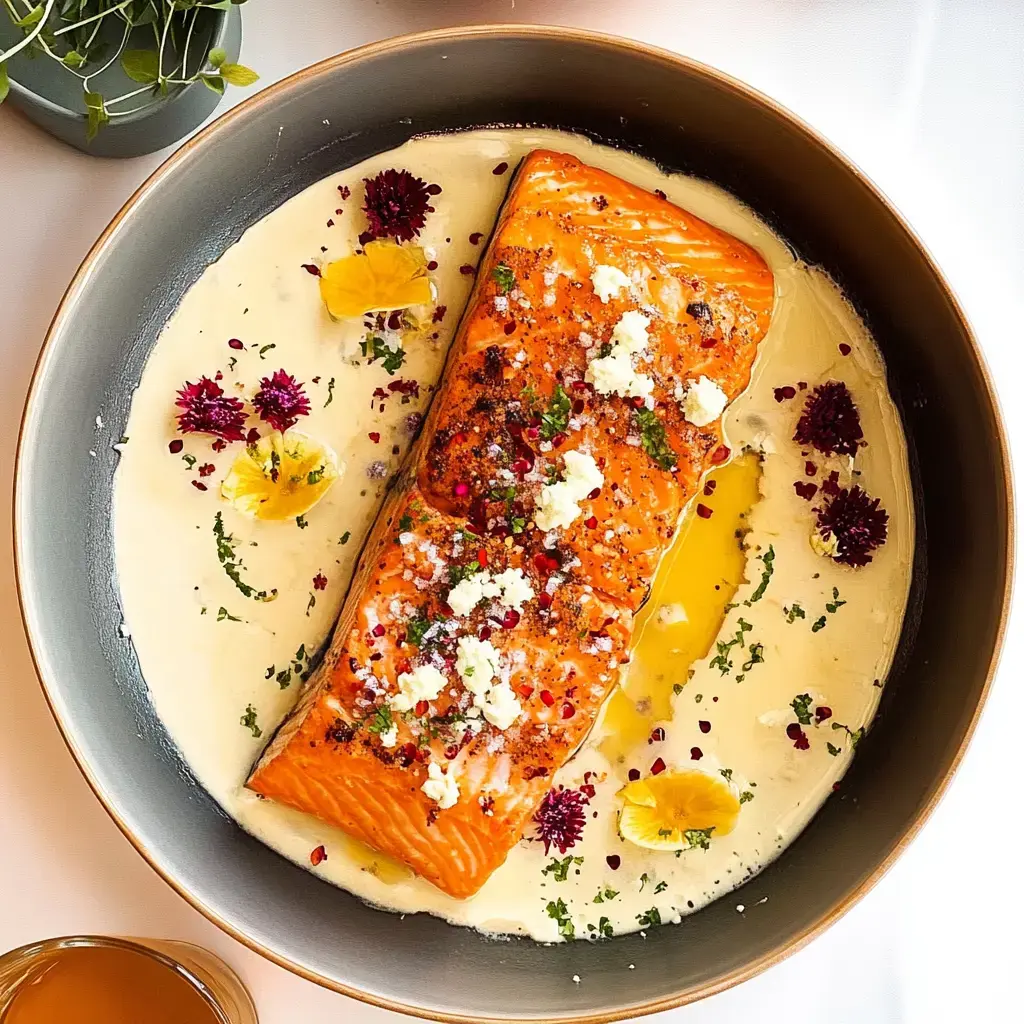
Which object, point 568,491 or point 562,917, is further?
point 562,917

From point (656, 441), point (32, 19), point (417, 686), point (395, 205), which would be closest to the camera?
point (32, 19)

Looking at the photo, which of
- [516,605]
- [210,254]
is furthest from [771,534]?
[210,254]

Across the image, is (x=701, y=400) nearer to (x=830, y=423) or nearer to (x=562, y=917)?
(x=830, y=423)

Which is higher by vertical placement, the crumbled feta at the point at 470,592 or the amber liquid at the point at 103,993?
the crumbled feta at the point at 470,592

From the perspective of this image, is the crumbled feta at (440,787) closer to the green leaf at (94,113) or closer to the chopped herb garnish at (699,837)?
the chopped herb garnish at (699,837)

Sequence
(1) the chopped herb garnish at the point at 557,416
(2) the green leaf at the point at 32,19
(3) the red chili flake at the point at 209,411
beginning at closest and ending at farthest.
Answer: (2) the green leaf at the point at 32,19, (1) the chopped herb garnish at the point at 557,416, (3) the red chili flake at the point at 209,411

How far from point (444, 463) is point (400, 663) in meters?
0.38

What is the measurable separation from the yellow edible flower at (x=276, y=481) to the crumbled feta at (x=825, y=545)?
1.00 meters

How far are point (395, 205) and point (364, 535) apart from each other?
2.18ft

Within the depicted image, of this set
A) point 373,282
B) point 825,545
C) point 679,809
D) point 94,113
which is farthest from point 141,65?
point 679,809

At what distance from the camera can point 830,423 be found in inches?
82.0

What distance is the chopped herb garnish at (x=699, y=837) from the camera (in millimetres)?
2066

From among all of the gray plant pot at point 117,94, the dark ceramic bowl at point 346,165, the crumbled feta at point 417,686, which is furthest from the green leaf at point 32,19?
the crumbled feta at point 417,686

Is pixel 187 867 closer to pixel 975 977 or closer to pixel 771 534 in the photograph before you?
pixel 771 534
